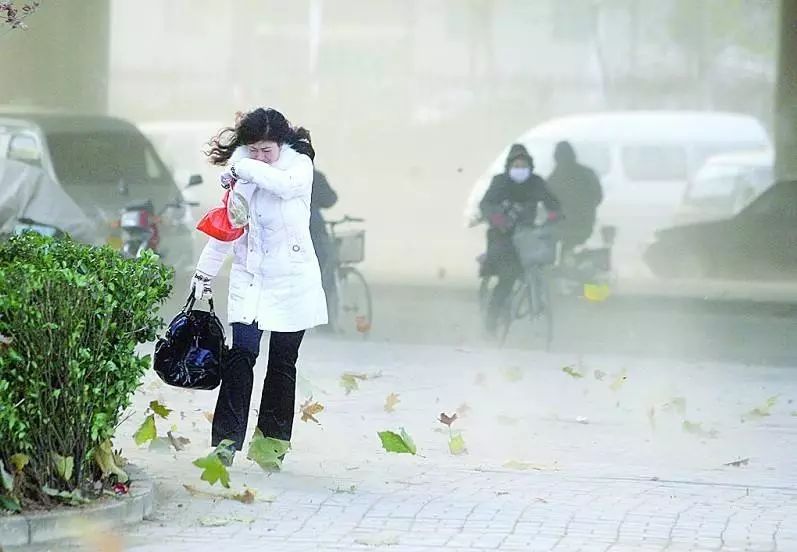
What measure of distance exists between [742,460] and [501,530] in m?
2.17

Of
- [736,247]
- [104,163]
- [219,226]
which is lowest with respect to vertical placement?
[736,247]

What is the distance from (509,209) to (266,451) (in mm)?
5625

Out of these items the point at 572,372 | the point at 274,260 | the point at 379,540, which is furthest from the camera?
the point at 572,372

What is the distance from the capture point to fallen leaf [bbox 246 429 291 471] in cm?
721

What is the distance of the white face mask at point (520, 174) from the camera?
1253 centimetres

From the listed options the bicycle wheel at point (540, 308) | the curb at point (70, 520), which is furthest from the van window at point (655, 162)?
the curb at point (70, 520)

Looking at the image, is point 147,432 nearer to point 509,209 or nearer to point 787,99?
point 509,209

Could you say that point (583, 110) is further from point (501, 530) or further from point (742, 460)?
point (501, 530)

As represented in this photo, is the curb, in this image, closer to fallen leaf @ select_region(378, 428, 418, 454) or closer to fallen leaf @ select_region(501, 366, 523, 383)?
fallen leaf @ select_region(378, 428, 418, 454)

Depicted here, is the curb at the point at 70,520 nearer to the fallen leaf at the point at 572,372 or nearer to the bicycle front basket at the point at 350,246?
the fallen leaf at the point at 572,372

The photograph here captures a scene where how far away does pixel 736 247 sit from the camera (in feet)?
41.4

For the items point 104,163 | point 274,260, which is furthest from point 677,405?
point 104,163

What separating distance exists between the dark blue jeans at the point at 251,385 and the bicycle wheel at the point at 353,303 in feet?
18.1

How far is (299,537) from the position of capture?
6.16 metres
